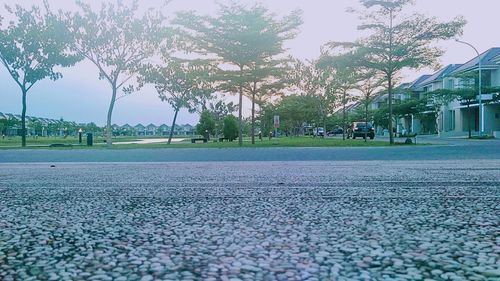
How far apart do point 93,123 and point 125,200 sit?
108 m

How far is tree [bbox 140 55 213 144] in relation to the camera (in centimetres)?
2903

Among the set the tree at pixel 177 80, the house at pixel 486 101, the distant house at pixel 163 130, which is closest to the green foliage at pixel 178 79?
the tree at pixel 177 80

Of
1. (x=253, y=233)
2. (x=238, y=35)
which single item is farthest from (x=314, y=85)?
(x=253, y=233)

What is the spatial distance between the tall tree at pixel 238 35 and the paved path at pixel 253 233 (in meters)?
20.2

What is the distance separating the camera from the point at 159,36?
27.5 metres

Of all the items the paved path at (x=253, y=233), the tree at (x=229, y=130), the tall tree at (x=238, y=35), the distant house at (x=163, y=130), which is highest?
the tall tree at (x=238, y=35)

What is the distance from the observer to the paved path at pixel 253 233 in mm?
2471

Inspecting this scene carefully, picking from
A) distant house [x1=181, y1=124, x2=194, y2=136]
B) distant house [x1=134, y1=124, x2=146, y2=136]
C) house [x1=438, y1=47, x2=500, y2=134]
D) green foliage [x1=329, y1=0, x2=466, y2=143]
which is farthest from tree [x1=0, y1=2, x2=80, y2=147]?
distant house [x1=134, y1=124, x2=146, y2=136]

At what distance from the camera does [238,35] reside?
25.4 metres

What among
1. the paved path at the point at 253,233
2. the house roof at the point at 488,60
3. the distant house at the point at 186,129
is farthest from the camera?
the distant house at the point at 186,129

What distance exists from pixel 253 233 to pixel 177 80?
3328 cm

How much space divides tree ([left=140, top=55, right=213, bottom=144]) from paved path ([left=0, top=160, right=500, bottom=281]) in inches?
883

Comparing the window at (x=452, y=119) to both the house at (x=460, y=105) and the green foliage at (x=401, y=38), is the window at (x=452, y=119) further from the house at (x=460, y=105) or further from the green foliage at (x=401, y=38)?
the green foliage at (x=401, y=38)

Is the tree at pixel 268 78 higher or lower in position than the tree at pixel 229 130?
higher
